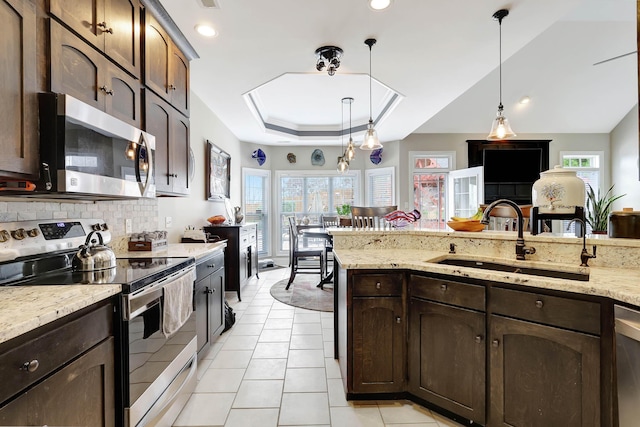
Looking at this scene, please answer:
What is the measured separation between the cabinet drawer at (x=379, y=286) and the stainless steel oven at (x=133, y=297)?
105cm

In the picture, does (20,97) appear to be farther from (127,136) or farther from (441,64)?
(441,64)

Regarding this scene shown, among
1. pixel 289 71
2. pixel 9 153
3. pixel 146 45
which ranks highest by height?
pixel 289 71

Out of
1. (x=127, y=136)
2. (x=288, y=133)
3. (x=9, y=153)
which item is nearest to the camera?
(x=9, y=153)

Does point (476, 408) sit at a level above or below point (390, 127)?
below

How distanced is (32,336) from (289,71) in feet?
9.16

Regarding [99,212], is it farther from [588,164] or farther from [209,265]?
[588,164]

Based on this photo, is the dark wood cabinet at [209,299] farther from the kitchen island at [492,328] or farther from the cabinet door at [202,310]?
the kitchen island at [492,328]

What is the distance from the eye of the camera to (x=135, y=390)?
137 cm

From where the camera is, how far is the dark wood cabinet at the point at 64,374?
0.84 meters

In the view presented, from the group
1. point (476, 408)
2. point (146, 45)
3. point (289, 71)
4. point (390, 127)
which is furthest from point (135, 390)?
point (390, 127)

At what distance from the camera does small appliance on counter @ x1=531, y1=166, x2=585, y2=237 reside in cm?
176

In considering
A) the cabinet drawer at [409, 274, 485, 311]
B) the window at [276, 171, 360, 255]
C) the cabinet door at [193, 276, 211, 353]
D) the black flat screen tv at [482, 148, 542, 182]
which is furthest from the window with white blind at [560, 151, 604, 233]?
the cabinet door at [193, 276, 211, 353]

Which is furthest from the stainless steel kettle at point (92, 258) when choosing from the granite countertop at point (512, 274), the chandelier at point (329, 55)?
the chandelier at point (329, 55)

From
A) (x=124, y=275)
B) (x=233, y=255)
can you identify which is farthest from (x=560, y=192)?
(x=233, y=255)
